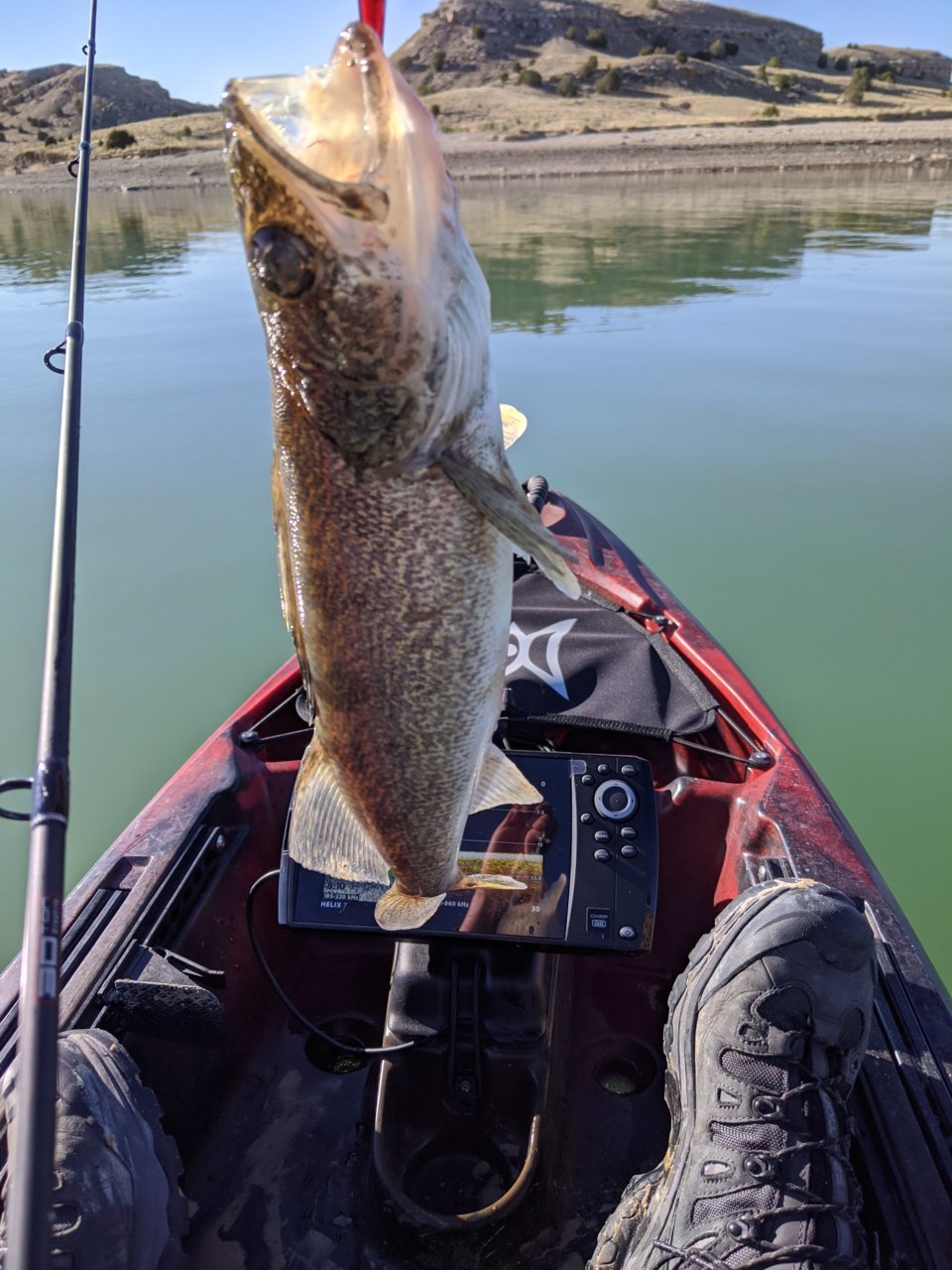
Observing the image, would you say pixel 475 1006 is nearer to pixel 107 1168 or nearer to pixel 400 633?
pixel 107 1168

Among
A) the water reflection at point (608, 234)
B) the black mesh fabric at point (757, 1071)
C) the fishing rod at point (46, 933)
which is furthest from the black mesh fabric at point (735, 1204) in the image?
the water reflection at point (608, 234)

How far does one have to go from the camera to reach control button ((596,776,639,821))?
2.29m

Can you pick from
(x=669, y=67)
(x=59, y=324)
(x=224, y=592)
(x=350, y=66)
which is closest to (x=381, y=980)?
(x=350, y=66)

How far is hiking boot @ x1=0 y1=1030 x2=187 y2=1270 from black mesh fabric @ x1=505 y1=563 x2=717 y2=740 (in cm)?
151

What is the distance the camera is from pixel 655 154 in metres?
33.4

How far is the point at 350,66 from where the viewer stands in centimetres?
114

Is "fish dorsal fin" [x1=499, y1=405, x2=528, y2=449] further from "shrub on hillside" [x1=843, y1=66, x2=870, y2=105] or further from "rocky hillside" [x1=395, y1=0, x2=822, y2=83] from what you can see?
"rocky hillside" [x1=395, y1=0, x2=822, y2=83]

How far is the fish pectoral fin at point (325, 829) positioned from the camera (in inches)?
63.5

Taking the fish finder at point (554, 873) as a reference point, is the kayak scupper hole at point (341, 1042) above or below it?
below

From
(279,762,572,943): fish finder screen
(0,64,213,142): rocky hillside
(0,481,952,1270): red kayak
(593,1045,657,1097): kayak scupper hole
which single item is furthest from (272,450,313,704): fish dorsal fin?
(0,64,213,142): rocky hillside

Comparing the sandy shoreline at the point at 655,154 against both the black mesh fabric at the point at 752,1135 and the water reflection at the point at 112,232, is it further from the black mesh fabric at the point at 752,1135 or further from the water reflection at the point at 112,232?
the black mesh fabric at the point at 752,1135

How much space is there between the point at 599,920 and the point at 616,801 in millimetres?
326

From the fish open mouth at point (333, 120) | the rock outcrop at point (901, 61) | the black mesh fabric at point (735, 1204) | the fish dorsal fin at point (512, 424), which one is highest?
the rock outcrop at point (901, 61)

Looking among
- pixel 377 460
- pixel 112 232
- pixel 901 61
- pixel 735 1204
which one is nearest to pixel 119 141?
pixel 112 232
